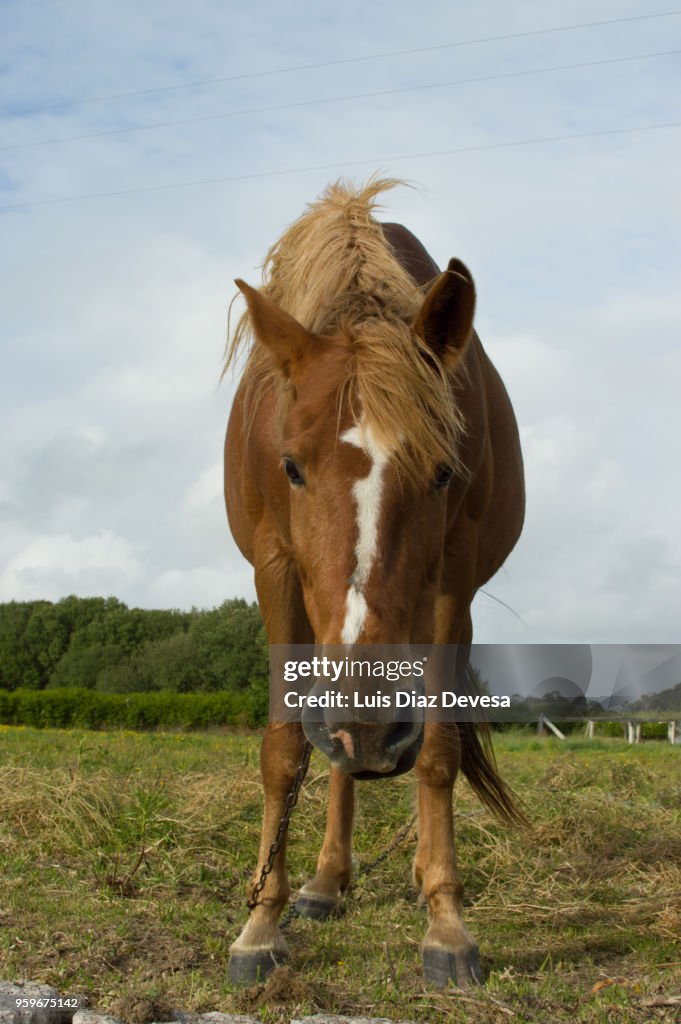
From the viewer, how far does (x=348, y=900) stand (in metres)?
4.61

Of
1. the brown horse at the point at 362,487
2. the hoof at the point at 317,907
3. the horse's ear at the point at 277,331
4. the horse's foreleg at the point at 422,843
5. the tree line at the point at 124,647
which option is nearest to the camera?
the brown horse at the point at 362,487

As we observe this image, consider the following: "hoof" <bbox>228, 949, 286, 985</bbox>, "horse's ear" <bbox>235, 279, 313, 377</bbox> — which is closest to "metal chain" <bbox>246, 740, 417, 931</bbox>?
"hoof" <bbox>228, 949, 286, 985</bbox>

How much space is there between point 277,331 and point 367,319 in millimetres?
313

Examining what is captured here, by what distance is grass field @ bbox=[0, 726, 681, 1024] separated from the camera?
3098 mm

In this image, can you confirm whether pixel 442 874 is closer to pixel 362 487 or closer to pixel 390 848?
pixel 390 848

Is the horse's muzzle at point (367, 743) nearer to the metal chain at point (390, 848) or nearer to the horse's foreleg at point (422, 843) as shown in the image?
the horse's foreleg at point (422, 843)

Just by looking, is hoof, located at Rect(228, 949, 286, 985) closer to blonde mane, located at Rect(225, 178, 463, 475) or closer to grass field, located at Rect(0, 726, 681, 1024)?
grass field, located at Rect(0, 726, 681, 1024)

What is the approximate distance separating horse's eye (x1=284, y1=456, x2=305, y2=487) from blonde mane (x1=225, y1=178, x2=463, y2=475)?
28 centimetres

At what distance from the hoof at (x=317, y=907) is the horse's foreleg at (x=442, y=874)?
0.62 metres

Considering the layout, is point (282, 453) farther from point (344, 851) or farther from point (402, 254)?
point (344, 851)

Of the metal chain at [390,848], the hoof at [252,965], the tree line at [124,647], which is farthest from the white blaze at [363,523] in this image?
the tree line at [124,647]

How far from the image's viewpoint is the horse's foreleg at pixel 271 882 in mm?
3453

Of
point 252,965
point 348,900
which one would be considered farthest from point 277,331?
point 348,900

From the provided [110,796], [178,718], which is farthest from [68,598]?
[110,796]
